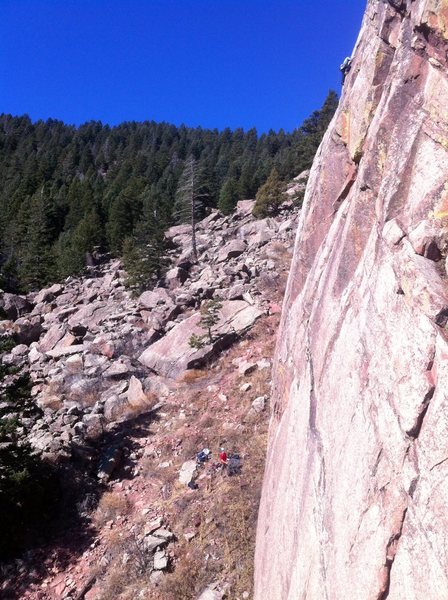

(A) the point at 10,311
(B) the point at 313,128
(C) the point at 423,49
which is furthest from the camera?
(B) the point at 313,128

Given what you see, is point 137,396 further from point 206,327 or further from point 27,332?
point 27,332

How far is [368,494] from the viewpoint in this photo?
3957mm

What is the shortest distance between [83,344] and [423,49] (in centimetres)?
1962

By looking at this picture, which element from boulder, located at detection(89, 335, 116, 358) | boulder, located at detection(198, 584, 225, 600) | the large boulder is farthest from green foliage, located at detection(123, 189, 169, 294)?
boulder, located at detection(198, 584, 225, 600)

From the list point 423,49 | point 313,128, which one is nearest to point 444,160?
point 423,49

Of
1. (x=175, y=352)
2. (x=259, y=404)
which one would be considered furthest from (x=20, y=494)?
(x=175, y=352)

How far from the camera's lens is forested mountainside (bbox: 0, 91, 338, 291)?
4000cm

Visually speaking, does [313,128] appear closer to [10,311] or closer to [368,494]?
[10,311]

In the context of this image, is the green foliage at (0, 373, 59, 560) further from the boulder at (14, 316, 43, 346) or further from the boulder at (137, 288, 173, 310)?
the boulder at (14, 316, 43, 346)

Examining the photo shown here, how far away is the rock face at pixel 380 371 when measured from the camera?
351 centimetres

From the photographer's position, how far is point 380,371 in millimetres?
4215

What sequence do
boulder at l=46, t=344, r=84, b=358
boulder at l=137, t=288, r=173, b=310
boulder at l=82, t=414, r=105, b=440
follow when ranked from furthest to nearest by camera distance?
boulder at l=137, t=288, r=173, b=310 → boulder at l=46, t=344, r=84, b=358 → boulder at l=82, t=414, r=105, b=440

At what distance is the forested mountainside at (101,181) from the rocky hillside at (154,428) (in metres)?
6.01

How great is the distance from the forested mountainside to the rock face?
1084 centimetres
